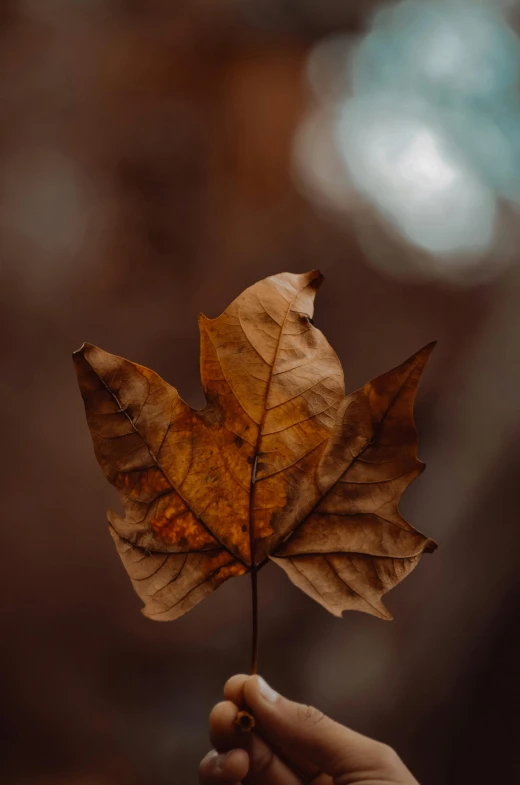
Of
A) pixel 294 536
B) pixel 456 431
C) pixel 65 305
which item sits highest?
pixel 65 305

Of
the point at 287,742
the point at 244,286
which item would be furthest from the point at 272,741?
the point at 244,286

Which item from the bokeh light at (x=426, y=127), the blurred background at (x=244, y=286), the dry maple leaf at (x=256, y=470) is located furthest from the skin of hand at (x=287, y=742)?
the bokeh light at (x=426, y=127)

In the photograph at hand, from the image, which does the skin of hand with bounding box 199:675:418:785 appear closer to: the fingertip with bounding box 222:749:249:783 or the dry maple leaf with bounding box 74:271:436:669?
the fingertip with bounding box 222:749:249:783

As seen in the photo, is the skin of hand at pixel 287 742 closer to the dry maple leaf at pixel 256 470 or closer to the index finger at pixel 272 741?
the index finger at pixel 272 741

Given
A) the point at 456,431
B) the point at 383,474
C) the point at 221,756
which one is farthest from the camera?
the point at 456,431

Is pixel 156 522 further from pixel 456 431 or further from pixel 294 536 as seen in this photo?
pixel 456 431

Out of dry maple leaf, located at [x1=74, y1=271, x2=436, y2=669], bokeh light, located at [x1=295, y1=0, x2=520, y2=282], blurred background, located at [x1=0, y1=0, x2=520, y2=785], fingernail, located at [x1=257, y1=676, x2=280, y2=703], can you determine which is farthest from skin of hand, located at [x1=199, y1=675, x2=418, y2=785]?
bokeh light, located at [x1=295, y1=0, x2=520, y2=282]

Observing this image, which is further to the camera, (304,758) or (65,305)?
(65,305)

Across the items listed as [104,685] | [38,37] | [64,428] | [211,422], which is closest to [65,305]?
[64,428]

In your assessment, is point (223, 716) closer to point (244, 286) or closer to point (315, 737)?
point (315, 737)
